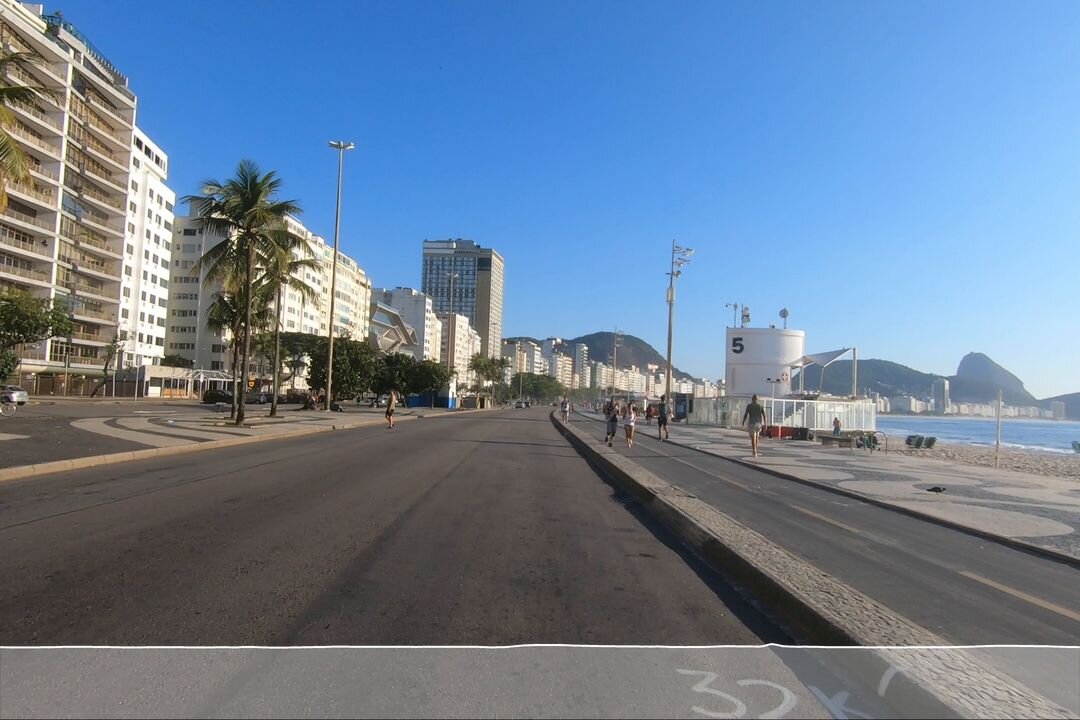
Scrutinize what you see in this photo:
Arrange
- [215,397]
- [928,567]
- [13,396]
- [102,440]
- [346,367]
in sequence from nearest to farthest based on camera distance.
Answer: [928,567]
[102,440]
[13,396]
[346,367]
[215,397]

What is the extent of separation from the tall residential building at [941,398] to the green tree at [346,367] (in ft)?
538

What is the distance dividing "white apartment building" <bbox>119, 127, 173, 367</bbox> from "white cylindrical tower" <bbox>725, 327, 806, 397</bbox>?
2598 inches

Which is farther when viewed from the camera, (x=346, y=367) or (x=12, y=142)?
(x=346, y=367)

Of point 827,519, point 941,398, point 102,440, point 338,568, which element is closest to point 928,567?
point 827,519

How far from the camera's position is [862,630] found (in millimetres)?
4605

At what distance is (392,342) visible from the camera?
72875 mm

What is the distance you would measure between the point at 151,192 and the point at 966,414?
191246 millimetres

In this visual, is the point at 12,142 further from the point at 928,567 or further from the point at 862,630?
the point at 928,567

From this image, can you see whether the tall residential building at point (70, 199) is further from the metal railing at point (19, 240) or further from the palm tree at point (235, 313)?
the palm tree at point (235, 313)

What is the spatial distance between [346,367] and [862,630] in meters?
50.5

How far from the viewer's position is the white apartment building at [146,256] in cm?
8356

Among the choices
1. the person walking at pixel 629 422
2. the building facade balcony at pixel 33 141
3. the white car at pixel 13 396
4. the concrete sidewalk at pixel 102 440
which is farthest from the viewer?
the building facade balcony at pixel 33 141

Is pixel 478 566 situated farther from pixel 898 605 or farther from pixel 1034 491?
pixel 1034 491

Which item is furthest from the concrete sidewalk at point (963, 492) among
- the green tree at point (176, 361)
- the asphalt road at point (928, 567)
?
the green tree at point (176, 361)
